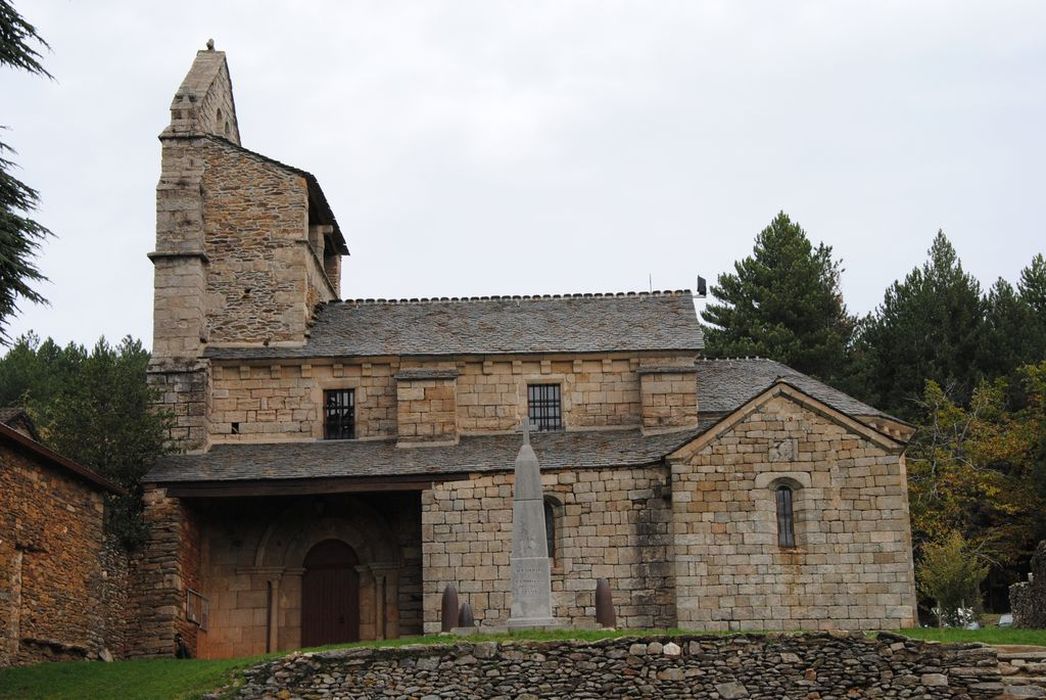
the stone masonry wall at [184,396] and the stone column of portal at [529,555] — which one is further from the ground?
the stone masonry wall at [184,396]

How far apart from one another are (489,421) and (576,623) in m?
5.78

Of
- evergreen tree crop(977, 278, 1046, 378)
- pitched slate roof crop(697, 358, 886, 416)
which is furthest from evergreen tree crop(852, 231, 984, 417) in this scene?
pitched slate roof crop(697, 358, 886, 416)

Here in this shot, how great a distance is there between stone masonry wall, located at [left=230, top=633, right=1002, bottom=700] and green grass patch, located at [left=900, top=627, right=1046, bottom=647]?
0.91 meters

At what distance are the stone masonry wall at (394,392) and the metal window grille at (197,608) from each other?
13.1 ft

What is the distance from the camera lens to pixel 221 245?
3297cm

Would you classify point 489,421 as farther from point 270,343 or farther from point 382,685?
point 382,685

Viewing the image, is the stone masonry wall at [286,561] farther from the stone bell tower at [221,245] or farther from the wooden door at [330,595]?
the stone bell tower at [221,245]

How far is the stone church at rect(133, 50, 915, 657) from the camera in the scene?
92.5ft

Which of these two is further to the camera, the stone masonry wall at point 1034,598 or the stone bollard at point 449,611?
the stone masonry wall at point 1034,598

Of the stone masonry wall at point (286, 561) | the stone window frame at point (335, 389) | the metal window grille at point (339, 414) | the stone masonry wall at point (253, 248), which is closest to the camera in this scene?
the stone masonry wall at point (286, 561)

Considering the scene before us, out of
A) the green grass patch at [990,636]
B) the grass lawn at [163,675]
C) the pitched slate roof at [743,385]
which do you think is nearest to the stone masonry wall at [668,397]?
the pitched slate roof at [743,385]

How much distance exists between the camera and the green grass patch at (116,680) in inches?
835

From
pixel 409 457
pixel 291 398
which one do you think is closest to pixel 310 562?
pixel 409 457

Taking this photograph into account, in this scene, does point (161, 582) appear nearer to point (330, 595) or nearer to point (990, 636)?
point (330, 595)
